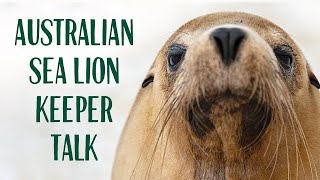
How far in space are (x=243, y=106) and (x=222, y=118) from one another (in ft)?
0.26

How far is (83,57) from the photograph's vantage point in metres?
2.66

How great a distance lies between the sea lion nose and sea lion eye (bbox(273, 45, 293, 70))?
1.19 ft

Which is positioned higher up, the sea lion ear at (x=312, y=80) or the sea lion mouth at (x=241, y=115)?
the sea lion ear at (x=312, y=80)

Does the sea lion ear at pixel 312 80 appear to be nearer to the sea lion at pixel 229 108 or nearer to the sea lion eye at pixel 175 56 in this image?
the sea lion at pixel 229 108

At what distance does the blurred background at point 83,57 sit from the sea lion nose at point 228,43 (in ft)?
3.11

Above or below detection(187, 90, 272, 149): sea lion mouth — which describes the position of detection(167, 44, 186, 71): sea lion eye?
above

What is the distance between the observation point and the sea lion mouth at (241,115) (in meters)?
1.67

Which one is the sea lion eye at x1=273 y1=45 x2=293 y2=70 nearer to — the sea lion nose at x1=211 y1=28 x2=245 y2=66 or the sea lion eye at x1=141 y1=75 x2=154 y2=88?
the sea lion nose at x1=211 y1=28 x2=245 y2=66

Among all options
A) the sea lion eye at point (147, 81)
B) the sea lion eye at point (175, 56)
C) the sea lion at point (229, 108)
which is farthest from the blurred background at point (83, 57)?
the sea lion eye at point (175, 56)

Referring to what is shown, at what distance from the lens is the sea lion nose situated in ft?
5.30

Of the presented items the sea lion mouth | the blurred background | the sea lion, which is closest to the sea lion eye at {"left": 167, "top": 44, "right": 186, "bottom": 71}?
the sea lion

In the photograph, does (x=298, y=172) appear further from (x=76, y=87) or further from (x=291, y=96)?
(x=76, y=87)

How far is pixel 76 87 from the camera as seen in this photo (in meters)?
2.63

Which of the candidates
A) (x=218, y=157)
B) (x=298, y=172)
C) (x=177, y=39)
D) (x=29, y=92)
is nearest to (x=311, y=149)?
(x=298, y=172)
